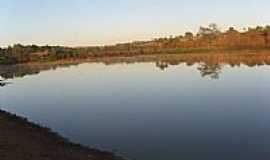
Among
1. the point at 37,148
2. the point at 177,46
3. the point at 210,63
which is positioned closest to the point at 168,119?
the point at 37,148

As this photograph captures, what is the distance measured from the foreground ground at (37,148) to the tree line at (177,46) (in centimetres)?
9028

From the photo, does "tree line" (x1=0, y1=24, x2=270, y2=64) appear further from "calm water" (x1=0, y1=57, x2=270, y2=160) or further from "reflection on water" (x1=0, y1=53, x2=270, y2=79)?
"calm water" (x1=0, y1=57, x2=270, y2=160)

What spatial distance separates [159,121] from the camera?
18969 millimetres

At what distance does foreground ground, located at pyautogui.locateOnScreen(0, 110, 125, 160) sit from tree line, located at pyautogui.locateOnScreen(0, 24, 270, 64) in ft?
296

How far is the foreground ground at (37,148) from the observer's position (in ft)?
37.5

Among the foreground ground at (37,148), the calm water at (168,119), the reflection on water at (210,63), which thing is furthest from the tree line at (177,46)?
the foreground ground at (37,148)

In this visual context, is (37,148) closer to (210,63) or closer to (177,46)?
(210,63)

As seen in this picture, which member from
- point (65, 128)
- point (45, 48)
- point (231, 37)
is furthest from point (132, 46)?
point (65, 128)

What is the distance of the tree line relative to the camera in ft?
369

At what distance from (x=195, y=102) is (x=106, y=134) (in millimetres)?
8338

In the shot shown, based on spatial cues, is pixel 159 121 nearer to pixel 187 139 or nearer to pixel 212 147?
pixel 187 139

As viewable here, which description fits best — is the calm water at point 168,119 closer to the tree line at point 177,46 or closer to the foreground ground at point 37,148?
the foreground ground at point 37,148

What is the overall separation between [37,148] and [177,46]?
12090cm

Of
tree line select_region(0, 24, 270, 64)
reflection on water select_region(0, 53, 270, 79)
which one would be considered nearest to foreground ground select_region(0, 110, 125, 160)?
reflection on water select_region(0, 53, 270, 79)
